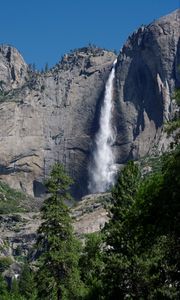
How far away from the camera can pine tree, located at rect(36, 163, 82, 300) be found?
36969 millimetres

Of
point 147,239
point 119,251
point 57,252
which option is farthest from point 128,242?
point 57,252

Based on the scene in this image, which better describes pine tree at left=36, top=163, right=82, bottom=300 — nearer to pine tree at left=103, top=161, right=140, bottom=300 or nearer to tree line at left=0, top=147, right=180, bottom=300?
tree line at left=0, top=147, right=180, bottom=300

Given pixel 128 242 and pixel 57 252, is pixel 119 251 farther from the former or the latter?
pixel 57 252

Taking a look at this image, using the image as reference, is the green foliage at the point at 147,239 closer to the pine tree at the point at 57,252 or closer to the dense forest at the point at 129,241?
the dense forest at the point at 129,241

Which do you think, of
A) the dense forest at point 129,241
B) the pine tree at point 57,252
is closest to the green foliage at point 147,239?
the dense forest at point 129,241

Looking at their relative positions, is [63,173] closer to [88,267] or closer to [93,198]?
[88,267]

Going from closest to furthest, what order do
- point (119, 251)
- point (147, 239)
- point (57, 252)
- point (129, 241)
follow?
point (147, 239) < point (129, 241) < point (119, 251) < point (57, 252)

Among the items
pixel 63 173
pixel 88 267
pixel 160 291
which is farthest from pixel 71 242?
pixel 88 267

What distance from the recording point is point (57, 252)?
36781mm

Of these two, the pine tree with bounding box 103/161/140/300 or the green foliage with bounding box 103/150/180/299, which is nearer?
the green foliage with bounding box 103/150/180/299

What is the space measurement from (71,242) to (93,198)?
483 feet

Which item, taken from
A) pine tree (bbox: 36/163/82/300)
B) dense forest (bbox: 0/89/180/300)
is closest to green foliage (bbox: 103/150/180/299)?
dense forest (bbox: 0/89/180/300)

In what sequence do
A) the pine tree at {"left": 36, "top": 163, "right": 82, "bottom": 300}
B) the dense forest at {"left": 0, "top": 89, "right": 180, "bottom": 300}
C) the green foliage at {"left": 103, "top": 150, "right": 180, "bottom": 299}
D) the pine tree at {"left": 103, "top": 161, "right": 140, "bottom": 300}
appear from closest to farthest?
1. the green foliage at {"left": 103, "top": 150, "right": 180, "bottom": 299}
2. the dense forest at {"left": 0, "top": 89, "right": 180, "bottom": 300}
3. the pine tree at {"left": 103, "top": 161, "right": 140, "bottom": 300}
4. the pine tree at {"left": 36, "top": 163, "right": 82, "bottom": 300}

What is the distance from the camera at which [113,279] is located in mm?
31375
